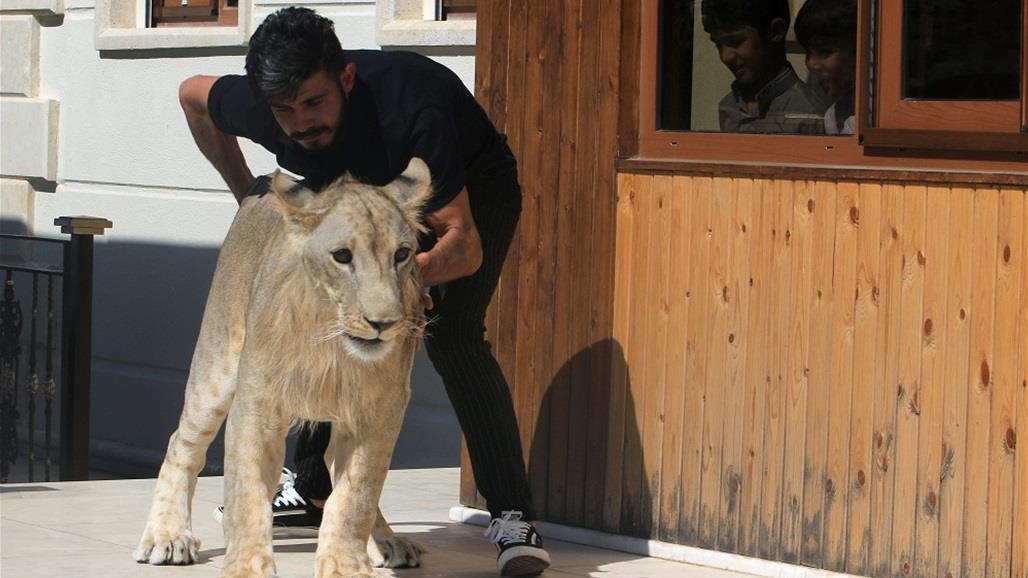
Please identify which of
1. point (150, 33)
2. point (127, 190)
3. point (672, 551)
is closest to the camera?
point (672, 551)

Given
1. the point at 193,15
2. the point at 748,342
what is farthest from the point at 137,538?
the point at 193,15

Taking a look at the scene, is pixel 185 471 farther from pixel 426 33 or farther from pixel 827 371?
pixel 426 33

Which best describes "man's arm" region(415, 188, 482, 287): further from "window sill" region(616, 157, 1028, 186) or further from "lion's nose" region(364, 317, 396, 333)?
"window sill" region(616, 157, 1028, 186)

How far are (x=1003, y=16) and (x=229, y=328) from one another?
2461mm

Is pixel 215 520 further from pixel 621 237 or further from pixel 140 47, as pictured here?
pixel 140 47

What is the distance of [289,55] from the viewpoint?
5.18 meters

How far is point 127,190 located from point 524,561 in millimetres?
6432

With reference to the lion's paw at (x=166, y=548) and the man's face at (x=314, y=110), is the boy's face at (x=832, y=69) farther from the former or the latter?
the lion's paw at (x=166, y=548)

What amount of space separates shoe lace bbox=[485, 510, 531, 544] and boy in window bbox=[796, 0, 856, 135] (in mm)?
1541

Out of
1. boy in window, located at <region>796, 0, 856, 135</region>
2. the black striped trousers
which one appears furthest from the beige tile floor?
boy in window, located at <region>796, 0, 856, 135</region>

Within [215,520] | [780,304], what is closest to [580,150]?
[780,304]

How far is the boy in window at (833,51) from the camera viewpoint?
222 inches

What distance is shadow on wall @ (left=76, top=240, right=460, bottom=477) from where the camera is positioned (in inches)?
429

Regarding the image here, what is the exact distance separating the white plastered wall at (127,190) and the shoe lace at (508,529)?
4.77 meters
